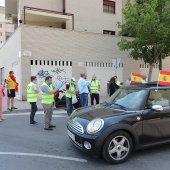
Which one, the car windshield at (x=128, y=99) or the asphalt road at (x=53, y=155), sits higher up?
the car windshield at (x=128, y=99)

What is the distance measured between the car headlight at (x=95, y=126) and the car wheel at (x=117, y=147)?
0.26m

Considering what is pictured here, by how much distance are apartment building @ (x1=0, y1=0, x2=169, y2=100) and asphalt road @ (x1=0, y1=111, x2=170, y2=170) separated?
840 cm

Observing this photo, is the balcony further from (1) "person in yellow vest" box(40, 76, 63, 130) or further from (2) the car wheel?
(2) the car wheel

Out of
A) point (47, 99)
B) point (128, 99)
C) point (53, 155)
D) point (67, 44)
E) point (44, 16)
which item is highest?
point (44, 16)

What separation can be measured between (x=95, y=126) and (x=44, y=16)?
16099mm

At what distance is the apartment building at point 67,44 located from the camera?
46.9 feet

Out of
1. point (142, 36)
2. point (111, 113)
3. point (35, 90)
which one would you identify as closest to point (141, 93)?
point (111, 113)

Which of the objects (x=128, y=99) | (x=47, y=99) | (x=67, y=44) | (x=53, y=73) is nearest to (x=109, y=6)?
(x=67, y=44)

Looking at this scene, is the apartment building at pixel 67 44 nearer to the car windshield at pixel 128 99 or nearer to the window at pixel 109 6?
the window at pixel 109 6

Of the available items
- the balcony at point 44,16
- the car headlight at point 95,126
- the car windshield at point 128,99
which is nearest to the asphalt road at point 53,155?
the car headlight at point 95,126

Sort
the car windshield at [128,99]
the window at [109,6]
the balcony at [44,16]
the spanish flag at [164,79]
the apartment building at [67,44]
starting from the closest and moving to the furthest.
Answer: the car windshield at [128,99]
the spanish flag at [164,79]
the apartment building at [67,44]
the balcony at [44,16]
the window at [109,6]

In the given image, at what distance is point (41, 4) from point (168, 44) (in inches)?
451

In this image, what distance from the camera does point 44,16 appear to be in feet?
59.7

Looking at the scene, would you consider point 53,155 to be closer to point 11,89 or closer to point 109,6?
point 11,89
